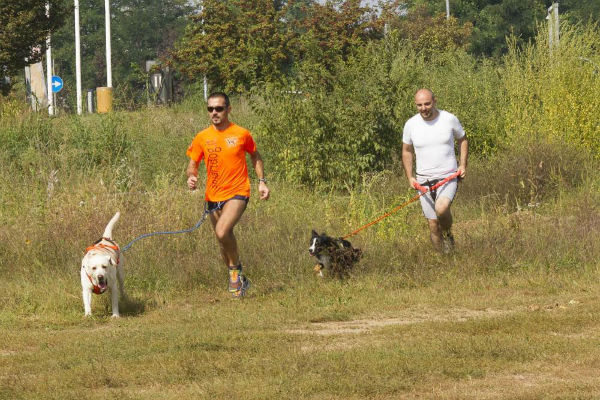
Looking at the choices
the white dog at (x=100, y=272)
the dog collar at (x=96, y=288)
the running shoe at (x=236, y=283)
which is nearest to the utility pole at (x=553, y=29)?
the running shoe at (x=236, y=283)

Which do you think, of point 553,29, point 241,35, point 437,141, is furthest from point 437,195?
point 241,35

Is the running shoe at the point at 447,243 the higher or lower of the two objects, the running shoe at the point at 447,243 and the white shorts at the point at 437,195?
the lower

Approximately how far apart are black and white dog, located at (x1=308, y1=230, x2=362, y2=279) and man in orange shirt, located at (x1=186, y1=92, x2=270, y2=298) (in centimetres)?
110

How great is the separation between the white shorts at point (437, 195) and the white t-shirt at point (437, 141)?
0.38 feet

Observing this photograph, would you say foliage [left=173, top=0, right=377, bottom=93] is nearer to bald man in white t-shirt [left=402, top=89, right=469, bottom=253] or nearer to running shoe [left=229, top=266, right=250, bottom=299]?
bald man in white t-shirt [left=402, top=89, right=469, bottom=253]

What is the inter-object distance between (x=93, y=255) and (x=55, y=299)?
39.8 inches

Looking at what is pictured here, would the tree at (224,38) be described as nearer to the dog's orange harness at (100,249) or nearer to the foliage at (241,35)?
the foliage at (241,35)

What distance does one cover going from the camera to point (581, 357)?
23.8ft

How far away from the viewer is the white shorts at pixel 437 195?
11.3 meters

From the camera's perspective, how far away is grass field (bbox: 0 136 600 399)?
6.87m

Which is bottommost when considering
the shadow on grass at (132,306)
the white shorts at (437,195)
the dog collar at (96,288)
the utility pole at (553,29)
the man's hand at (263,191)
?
the shadow on grass at (132,306)

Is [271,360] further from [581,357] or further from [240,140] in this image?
[240,140]

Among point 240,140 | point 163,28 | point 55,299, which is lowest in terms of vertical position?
point 55,299

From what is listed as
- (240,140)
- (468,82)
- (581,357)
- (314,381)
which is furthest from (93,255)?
(468,82)
